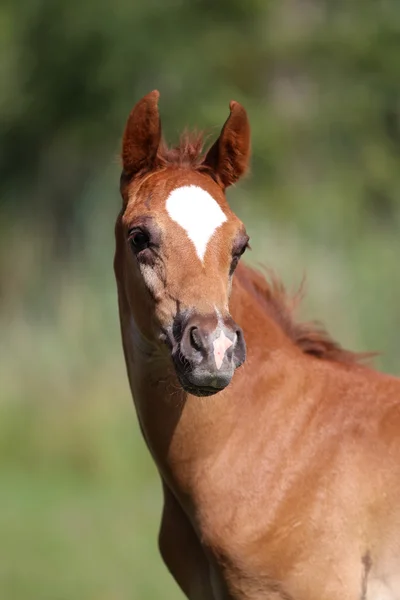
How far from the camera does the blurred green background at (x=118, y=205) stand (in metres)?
9.60

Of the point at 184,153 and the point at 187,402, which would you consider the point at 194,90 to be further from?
the point at 187,402

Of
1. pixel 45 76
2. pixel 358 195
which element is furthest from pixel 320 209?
pixel 45 76

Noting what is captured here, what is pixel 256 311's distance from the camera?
4.54 m

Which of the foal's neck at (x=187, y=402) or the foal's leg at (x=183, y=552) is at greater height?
the foal's neck at (x=187, y=402)

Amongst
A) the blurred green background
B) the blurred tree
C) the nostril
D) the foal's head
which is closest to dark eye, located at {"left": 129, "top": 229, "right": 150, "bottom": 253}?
the foal's head

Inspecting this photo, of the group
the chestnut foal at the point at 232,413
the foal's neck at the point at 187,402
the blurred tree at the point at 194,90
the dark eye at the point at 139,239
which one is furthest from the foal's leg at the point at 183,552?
the blurred tree at the point at 194,90

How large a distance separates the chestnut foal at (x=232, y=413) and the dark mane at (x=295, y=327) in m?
0.04

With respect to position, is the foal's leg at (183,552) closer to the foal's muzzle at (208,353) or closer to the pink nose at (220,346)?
the foal's muzzle at (208,353)

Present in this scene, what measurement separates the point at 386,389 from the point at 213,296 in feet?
3.26

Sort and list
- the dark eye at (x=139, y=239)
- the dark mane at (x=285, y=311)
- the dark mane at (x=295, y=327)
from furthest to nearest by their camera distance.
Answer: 1. the dark mane at (x=295, y=327)
2. the dark mane at (x=285, y=311)
3. the dark eye at (x=139, y=239)

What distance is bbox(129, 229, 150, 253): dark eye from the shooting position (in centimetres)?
404

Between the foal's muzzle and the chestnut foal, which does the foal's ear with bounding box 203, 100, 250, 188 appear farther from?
the foal's muzzle

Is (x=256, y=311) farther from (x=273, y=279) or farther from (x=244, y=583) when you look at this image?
(x=244, y=583)

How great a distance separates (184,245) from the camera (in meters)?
3.93
